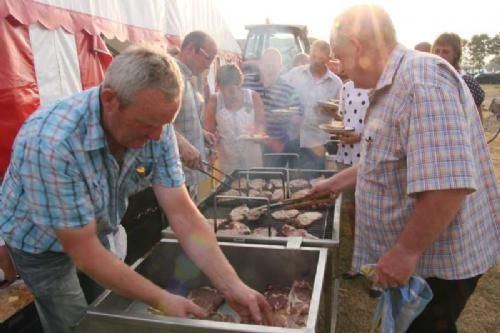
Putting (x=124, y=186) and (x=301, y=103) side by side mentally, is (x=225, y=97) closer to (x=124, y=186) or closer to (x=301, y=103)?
(x=301, y=103)

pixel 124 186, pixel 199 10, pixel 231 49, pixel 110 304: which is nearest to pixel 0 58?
pixel 124 186

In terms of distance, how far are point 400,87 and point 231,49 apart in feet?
27.4

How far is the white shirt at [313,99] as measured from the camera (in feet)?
16.6

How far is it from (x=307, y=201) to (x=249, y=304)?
1.29m

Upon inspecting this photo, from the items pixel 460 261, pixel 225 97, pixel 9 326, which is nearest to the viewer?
pixel 460 261

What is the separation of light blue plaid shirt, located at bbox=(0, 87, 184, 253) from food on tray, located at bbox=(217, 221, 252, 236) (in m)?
0.79

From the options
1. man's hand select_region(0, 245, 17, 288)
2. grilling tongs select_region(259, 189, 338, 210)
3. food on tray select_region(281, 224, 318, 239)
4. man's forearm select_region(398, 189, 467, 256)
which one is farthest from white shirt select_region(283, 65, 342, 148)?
man's hand select_region(0, 245, 17, 288)

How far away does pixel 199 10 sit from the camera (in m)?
6.95

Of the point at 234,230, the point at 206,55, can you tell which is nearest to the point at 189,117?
the point at 206,55

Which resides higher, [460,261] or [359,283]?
[460,261]

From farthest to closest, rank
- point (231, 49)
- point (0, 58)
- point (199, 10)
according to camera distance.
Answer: point (231, 49)
point (199, 10)
point (0, 58)

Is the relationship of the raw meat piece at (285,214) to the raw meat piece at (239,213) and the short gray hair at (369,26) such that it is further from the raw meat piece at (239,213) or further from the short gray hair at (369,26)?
the short gray hair at (369,26)

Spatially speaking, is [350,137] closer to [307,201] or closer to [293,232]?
[307,201]

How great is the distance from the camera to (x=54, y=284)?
178cm
